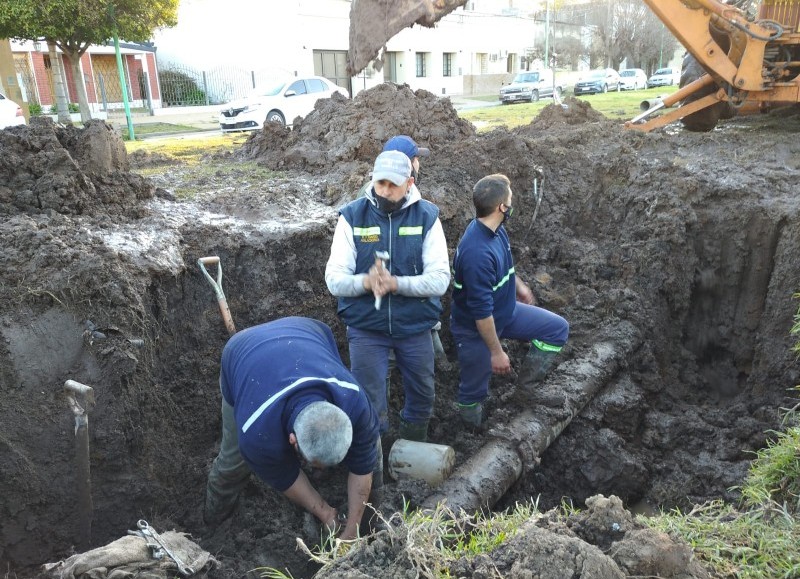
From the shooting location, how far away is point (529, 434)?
4281 millimetres

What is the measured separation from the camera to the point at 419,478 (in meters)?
3.93

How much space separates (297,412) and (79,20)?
1615cm

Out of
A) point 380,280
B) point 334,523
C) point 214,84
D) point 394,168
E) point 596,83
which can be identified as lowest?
point 334,523

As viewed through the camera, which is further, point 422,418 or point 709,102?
point 709,102

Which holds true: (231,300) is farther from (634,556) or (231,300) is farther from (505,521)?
(634,556)

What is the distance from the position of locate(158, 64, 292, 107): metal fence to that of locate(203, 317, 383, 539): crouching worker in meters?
26.8

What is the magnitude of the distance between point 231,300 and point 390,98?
4229 mm

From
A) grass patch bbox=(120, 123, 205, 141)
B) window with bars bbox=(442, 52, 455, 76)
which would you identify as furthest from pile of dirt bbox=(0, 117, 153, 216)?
window with bars bbox=(442, 52, 455, 76)

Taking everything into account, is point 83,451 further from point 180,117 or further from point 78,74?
point 180,117

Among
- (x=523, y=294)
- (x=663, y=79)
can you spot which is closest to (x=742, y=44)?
(x=523, y=294)

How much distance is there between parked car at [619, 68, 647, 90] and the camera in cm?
3491

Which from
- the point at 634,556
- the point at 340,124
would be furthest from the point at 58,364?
the point at 340,124

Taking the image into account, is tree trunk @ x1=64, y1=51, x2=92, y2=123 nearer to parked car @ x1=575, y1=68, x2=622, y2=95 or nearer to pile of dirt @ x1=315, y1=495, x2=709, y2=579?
pile of dirt @ x1=315, y1=495, x2=709, y2=579

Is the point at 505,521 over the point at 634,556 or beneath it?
beneath
